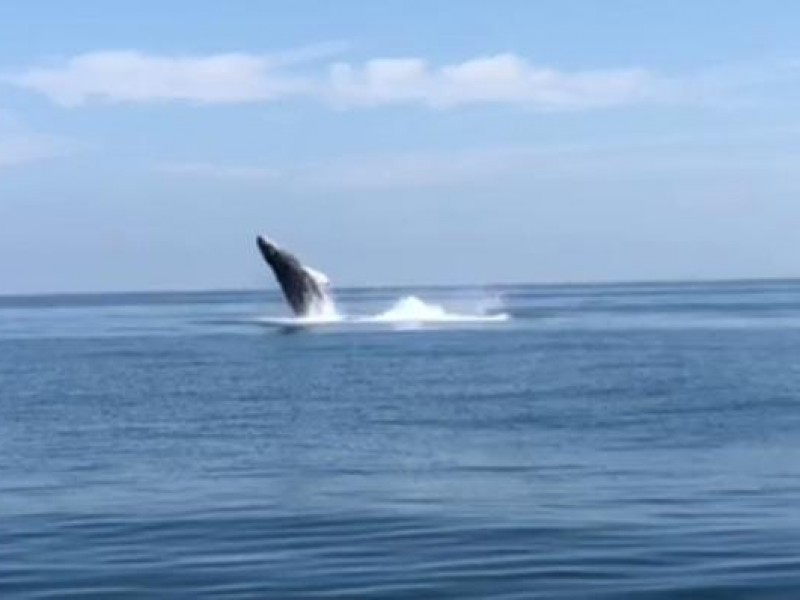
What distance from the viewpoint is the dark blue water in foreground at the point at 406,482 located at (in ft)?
80.5

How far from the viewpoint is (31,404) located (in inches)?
2422

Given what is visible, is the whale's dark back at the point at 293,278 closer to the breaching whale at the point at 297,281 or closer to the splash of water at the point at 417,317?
the breaching whale at the point at 297,281

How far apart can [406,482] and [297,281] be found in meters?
92.1

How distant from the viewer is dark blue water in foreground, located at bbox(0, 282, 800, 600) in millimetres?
24547

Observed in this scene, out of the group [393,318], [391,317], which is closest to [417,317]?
[391,317]

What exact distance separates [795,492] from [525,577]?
9.74 metres

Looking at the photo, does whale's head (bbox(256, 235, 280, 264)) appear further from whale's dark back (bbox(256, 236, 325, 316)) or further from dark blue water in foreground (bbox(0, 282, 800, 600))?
dark blue water in foreground (bbox(0, 282, 800, 600))

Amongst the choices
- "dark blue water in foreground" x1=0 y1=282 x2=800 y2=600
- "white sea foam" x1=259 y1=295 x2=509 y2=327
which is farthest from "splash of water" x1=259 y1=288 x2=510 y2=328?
"dark blue water in foreground" x1=0 y1=282 x2=800 y2=600

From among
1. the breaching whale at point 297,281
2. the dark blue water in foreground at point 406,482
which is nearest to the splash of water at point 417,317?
the breaching whale at point 297,281

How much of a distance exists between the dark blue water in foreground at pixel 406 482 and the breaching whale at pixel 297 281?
41649mm

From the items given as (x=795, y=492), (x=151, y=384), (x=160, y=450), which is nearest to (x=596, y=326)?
(x=151, y=384)

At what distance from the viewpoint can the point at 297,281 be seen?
12700cm

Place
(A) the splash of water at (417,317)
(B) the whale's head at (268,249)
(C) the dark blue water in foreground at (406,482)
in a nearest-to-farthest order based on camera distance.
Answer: (C) the dark blue water in foreground at (406,482)
(B) the whale's head at (268,249)
(A) the splash of water at (417,317)

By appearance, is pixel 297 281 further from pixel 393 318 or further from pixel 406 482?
pixel 406 482
